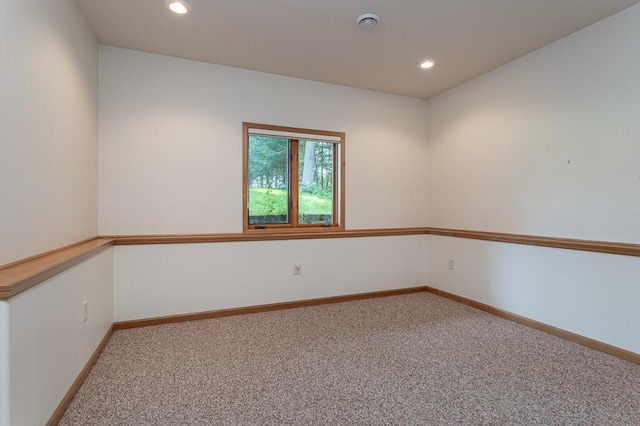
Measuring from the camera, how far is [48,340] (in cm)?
150

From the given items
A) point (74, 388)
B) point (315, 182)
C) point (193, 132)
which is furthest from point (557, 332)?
point (193, 132)

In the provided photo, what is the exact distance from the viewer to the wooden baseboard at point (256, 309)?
2857 mm

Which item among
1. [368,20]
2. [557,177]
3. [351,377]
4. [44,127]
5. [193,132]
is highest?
[368,20]

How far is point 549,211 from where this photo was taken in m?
2.82

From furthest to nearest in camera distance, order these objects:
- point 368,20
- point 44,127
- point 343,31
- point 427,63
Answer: point 427,63
point 343,31
point 368,20
point 44,127

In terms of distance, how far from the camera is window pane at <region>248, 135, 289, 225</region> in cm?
340

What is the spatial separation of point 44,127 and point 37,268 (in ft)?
2.87

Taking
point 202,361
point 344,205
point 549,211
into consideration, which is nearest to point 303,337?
point 202,361

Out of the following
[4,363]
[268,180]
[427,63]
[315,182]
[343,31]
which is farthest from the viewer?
[315,182]

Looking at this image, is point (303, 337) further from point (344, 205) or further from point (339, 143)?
point (339, 143)

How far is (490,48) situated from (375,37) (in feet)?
3.63

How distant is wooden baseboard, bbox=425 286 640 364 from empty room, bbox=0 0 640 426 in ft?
0.06

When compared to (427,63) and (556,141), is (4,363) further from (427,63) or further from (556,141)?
(556,141)

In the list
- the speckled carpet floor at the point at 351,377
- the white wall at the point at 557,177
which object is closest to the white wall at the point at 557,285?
the white wall at the point at 557,177
